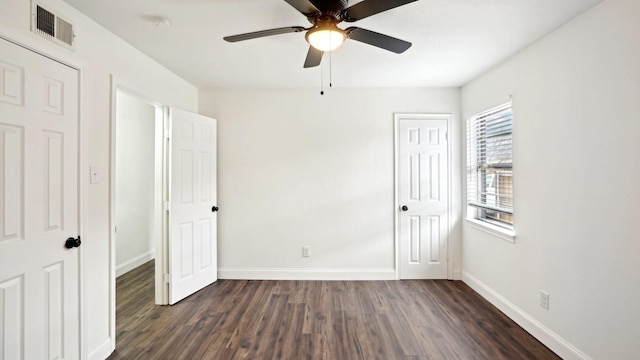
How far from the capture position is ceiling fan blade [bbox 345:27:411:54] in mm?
1664

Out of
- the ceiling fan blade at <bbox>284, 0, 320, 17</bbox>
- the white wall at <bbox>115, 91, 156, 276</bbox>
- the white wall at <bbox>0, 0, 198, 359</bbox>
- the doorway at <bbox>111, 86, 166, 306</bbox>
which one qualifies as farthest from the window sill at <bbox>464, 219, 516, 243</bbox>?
the white wall at <bbox>115, 91, 156, 276</bbox>

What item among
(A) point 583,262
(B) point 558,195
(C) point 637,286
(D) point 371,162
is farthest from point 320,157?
(C) point 637,286

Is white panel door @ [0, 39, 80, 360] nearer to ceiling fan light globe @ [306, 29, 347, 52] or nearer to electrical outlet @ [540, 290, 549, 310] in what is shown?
ceiling fan light globe @ [306, 29, 347, 52]

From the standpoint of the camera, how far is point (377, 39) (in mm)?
1750

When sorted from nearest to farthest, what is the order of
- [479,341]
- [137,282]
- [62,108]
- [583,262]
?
1. [62,108]
2. [583,262]
3. [479,341]
4. [137,282]

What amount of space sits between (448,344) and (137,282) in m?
3.57

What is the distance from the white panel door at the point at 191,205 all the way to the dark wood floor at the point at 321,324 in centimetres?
22

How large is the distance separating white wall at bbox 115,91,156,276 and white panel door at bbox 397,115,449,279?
3.40 meters

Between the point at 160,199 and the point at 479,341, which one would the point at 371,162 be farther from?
the point at 160,199

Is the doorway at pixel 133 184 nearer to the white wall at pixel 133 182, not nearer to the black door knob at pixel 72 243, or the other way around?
the white wall at pixel 133 182

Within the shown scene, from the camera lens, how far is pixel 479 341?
2191 mm

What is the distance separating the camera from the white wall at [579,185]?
5.19 feet

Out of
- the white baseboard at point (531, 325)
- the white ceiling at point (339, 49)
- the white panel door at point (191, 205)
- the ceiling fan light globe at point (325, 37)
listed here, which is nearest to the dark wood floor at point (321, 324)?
the white baseboard at point (531, 325)

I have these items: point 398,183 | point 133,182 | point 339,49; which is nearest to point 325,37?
point 339,49
